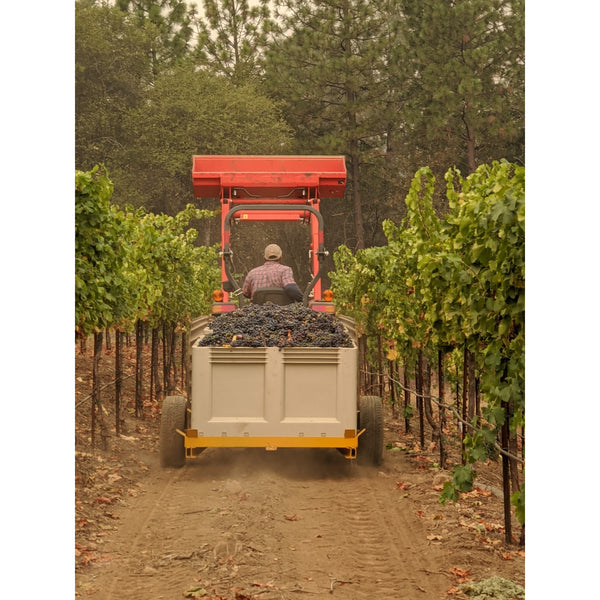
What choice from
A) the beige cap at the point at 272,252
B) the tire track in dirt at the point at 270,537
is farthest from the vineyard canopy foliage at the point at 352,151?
the beige cap at the point at 272,252

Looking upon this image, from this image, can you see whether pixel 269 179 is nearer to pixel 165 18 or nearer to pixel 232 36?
pixel 165 18

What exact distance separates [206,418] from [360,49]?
21665mm

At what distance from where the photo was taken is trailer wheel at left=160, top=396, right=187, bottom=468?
8.05 meters

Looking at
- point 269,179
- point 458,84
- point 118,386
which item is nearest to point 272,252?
point 269,179

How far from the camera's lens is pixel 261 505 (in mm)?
6855

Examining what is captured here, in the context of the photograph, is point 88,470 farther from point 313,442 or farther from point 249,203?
point 249,203

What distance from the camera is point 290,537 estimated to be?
20.1 ft

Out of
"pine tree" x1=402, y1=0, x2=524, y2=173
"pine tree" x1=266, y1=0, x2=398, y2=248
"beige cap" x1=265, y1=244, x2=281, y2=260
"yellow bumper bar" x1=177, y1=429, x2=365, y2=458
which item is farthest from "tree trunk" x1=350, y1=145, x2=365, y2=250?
"yellow bumper bar" x1=177, y1=429, x2=365, y2=458

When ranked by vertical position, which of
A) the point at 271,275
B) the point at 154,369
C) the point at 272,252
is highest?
the point at 272,252

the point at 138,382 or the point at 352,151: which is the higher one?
the point at 352,151

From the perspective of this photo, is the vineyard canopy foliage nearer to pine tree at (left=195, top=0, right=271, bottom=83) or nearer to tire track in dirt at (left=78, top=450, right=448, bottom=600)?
pine tree at (left=195, top=0, right=271, bottom=83)

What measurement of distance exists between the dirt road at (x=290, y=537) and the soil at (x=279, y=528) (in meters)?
0.01

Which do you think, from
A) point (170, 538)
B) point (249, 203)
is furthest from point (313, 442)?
point (249, 203)

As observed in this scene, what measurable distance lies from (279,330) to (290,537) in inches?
83.8
